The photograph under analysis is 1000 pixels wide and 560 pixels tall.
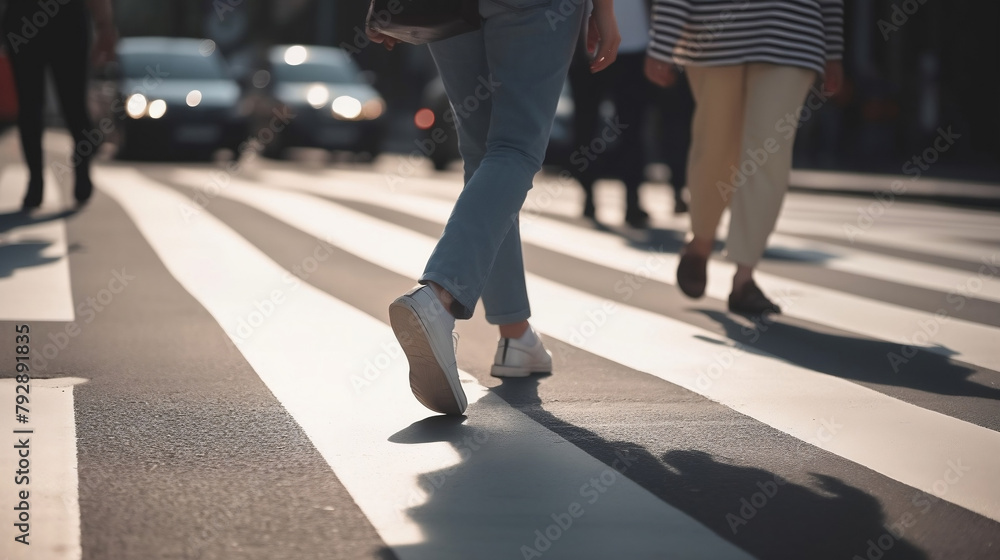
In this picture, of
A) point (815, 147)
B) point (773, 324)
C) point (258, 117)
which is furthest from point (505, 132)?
point (815, 147)

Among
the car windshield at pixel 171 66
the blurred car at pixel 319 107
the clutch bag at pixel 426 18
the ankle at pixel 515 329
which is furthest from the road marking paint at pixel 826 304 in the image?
the blurred car at pixel 319 107

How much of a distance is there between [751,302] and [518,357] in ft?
5.66

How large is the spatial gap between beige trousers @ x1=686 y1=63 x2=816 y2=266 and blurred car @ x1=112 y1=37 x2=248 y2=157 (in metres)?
12.3

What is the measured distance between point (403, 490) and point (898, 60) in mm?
26587

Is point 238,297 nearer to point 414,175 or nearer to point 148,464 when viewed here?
point 148,464

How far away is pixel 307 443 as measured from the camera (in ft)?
10.4

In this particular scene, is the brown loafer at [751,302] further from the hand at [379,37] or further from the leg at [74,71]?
the leg at [74,71]

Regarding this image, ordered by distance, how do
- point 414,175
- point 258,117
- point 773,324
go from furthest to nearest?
1. point 258,117
2. point 414,175
3. point 773,324

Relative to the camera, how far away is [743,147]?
17.8 feet

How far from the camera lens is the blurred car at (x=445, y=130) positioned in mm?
16109

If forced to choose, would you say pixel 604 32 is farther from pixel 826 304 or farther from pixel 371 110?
pixel 371 110

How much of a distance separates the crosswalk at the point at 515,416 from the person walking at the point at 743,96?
28cm

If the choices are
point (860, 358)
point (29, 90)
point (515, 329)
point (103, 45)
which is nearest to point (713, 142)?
point (860, 358)

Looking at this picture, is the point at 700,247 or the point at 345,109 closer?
the point at 700,247
